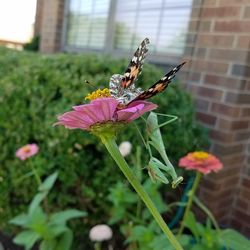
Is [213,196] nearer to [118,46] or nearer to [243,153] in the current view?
[243,153]

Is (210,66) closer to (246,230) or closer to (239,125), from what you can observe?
(239,125)

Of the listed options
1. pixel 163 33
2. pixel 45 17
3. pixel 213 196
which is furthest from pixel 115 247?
pixel 45 17

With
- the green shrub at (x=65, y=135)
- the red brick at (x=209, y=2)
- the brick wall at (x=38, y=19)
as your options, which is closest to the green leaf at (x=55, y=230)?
the green shrub at (x=65, y=135)

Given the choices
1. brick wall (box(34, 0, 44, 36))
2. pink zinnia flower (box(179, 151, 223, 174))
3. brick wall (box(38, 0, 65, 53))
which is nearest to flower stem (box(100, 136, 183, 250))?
pink zinnia flower (box(179, 151, 223, 174))

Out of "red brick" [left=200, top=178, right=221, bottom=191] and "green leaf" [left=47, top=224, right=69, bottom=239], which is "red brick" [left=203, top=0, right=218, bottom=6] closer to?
"red brick" [left=200, top=178, right=221, bottom=191]

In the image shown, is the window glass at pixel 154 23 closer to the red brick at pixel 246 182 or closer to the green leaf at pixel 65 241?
the red brick at pixel 246 182
